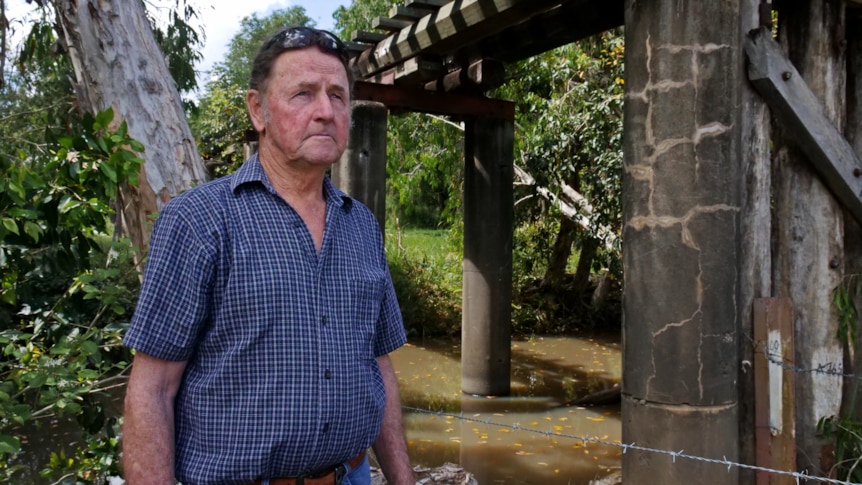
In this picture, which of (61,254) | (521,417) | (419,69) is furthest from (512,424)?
(61,254)

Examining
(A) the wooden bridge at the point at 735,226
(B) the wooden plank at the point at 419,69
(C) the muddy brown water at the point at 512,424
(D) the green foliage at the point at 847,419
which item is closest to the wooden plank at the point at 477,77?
(B) the wooden plank at the point at 419,69

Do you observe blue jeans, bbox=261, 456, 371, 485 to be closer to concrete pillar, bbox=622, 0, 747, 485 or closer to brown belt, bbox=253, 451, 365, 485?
brown belt, bbox=253, 451, 365, 485

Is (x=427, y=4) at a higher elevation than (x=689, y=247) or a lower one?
higher

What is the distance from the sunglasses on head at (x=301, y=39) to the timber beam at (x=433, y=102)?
18.6 feet

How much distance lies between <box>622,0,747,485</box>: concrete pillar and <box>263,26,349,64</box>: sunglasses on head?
8.12 feet

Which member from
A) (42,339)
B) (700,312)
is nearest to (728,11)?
(700,312)

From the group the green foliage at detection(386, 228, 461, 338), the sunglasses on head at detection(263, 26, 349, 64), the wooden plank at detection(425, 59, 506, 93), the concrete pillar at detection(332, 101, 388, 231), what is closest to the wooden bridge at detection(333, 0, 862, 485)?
the sunglasses on head at detection(263, 26, 349, 64)

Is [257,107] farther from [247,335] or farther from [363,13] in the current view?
[363,13]

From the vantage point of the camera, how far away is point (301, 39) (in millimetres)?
1892

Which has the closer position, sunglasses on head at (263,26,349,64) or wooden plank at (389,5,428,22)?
sunglasses on head at (263,26,349,64)

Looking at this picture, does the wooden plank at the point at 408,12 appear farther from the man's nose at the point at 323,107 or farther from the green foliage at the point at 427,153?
the green foliage at the point at 427,153

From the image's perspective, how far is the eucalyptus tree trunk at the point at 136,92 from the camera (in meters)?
3.31

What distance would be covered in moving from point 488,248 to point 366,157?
67.1 inches

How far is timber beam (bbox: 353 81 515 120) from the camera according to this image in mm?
7680
